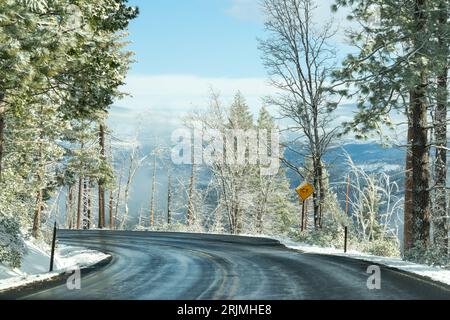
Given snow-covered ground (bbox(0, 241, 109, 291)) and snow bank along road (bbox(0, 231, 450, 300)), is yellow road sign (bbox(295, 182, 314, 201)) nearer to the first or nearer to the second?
snow bank along road (bbox(0, 231, 450, 300))

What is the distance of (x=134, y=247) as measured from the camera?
2342 centimetres

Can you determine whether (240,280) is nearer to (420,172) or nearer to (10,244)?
(10,244)

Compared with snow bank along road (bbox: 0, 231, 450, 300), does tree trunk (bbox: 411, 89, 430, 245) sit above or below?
above

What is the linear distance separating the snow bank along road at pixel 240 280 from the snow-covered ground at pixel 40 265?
96 centimetres

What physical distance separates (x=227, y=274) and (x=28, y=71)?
22.6 feet

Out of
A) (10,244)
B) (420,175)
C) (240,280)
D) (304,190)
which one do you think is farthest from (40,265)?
(304,190)

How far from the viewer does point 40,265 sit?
1588 cm

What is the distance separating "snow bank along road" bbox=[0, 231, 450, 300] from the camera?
973 cm

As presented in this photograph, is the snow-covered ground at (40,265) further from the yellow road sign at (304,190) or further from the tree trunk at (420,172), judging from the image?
the tree trunk at (420,172)

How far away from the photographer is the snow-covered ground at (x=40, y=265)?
38.8 feet

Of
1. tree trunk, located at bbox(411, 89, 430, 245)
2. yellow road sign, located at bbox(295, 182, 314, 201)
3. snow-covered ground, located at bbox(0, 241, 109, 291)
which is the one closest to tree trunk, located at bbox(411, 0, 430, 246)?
tree trunk, located at bbox(411, 89, 430, 245)

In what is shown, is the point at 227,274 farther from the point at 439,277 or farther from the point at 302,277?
the point at 439,277

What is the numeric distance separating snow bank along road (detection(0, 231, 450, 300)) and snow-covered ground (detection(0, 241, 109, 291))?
96 centimetres
